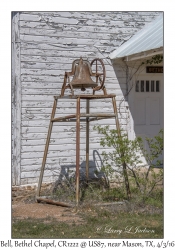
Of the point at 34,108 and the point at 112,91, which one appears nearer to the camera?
the point at 34,108

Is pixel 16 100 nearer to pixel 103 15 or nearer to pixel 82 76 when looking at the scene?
pixel 82 76

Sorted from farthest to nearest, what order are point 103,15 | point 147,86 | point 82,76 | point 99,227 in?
point 147,86 < point 103,15 < point 82,76 < point 99,227

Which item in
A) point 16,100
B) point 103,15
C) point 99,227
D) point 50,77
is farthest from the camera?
point 103,15

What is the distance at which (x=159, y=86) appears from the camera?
1152 centimetres

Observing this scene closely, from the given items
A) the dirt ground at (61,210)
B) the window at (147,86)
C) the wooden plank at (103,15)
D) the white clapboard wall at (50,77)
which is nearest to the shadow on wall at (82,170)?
the white clapboard wall at (50,77)

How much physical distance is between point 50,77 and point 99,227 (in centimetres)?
391

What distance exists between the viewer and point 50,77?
10047 mm

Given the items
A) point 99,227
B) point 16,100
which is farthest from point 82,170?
point 99,227

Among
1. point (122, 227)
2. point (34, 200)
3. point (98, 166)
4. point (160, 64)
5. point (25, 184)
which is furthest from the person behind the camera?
point (160, 64)

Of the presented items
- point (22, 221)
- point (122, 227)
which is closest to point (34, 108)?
point (22, 221)

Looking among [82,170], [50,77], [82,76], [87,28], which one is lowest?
[82,170]

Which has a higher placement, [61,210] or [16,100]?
[16,100]

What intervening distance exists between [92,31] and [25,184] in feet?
11.4

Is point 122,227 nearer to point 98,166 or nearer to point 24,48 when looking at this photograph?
point 98,166
